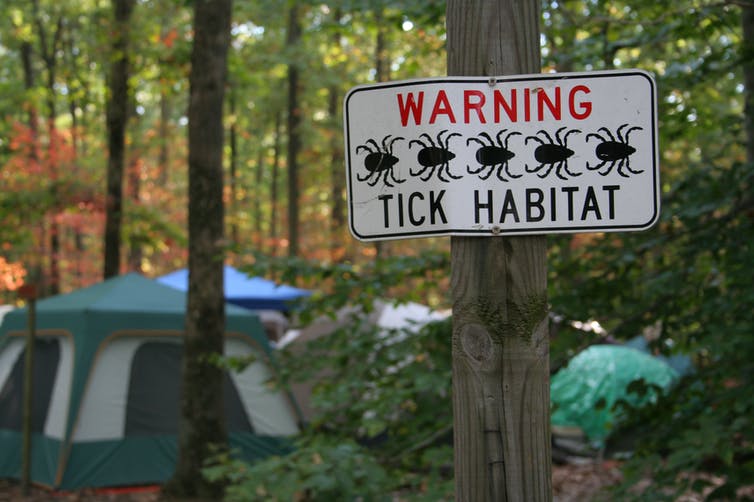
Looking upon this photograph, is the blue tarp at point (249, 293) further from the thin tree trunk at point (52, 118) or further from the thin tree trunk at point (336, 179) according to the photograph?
the thin tree trunk at point (336, 179)

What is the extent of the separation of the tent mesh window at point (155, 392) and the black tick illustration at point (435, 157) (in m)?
8.01

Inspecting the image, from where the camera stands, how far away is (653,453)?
173 inches

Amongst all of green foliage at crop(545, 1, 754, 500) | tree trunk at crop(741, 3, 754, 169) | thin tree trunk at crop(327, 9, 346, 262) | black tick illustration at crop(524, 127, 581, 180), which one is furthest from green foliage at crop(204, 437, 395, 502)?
thin tree trunk at crop(327, 9, 346, 262)

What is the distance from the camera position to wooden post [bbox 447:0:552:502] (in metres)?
1.98

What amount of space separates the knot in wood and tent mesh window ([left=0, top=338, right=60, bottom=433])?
28.3 ft

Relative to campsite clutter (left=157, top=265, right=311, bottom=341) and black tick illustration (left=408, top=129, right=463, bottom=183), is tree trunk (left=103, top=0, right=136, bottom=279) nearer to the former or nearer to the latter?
campsite clutter (left=157, top=265, right=311, bottom=341)

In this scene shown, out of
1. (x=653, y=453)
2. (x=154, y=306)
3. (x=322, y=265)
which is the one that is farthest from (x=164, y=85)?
(x=653, y=453)

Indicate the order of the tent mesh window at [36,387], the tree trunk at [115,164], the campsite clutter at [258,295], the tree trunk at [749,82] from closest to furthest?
the tree trunk at [749,82], the tent mesh window at [36,387], the tree trunk at [115,164], the campsite clutter at [258,295]

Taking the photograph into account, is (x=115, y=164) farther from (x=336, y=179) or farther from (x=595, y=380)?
(x=336, y=179)

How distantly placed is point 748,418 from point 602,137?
2323 mm

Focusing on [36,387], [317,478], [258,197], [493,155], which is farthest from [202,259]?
[258,197]

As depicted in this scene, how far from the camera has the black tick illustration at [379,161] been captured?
2.03 m

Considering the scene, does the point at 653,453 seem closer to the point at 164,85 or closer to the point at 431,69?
the point at 164,85

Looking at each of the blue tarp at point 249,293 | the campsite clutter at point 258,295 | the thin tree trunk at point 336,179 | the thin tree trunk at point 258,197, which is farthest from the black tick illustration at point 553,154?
the thin tree trunk at point 258,197
